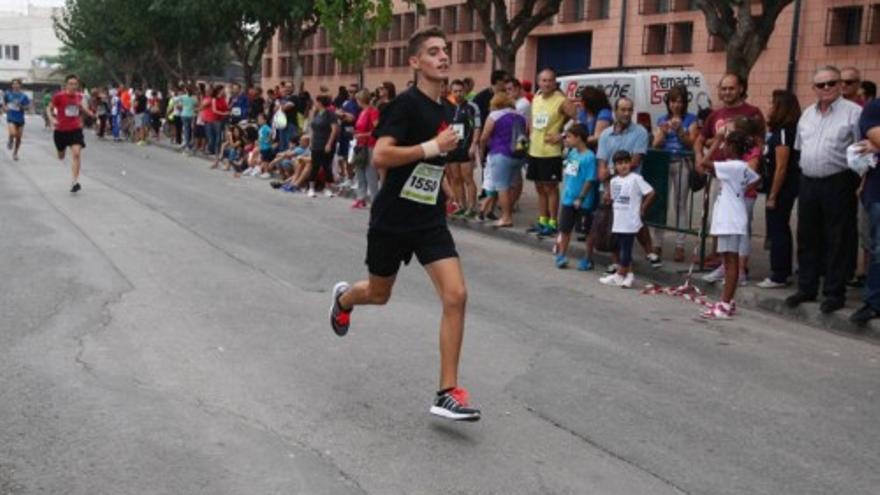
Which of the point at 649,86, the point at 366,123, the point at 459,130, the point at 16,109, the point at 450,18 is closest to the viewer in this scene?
the point at 459,130

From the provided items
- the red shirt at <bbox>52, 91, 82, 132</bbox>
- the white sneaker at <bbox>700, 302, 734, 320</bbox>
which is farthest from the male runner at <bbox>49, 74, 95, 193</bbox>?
the white sneaker at <bbox>700, 302, 734, 320</bbox>

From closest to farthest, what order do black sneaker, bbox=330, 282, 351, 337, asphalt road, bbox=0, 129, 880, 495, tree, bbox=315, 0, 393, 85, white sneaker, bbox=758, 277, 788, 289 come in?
asphalt road, bbox=0, 129, 880, 495, black sneaker, bbox=330, 282, 351, 337, white sneaker, bbox=758, 277, 788, 289, tree, bbox=315, 0, 393, 85

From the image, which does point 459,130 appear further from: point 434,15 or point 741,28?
point 434,15

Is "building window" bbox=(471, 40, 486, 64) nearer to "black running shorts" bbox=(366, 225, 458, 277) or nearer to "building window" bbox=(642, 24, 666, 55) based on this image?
"building window" bbox=(642, 24, 666, 55)

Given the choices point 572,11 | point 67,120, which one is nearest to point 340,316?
point 67,120

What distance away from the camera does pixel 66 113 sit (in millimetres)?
16500

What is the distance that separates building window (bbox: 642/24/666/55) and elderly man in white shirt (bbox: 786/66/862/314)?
2186cm

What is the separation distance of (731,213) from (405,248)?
13.6 ft

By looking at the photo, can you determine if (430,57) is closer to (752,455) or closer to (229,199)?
(752,455)

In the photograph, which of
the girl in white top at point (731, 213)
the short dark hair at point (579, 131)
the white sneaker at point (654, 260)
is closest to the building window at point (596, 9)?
the short dark hair at point (579, 131)

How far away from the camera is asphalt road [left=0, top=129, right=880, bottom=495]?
14.8 feet

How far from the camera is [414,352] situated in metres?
6.59

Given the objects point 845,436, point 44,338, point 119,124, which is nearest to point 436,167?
point 845,436

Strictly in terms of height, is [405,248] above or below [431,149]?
below
